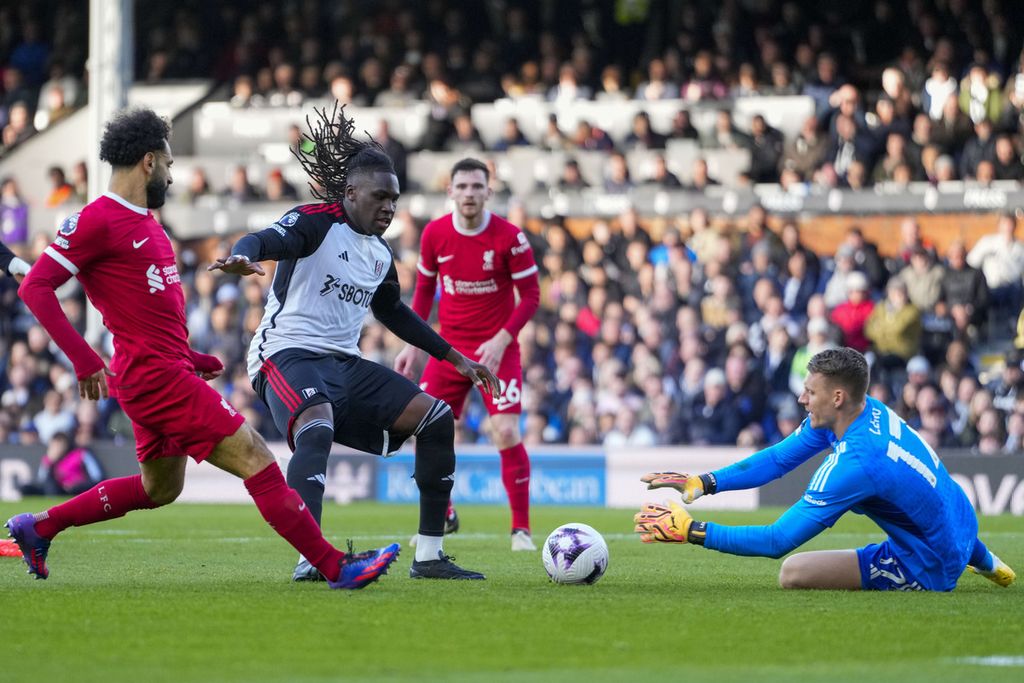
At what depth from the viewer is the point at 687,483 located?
7.77 m

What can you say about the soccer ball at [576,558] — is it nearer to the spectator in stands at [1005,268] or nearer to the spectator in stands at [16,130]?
the spectator in stands at [1005,268]

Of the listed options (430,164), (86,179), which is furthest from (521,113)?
(86,179)

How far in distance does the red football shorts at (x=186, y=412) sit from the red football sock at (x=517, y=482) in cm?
395

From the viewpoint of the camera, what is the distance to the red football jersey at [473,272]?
36.8ft

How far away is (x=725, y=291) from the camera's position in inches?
714

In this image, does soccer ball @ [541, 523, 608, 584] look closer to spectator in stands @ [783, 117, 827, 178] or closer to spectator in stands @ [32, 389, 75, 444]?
spectator in stands @ [783, 117, 827, 178]

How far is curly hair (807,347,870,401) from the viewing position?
7625mm

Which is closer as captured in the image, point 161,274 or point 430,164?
point 161,274

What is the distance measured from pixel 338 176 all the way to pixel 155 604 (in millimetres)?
2739

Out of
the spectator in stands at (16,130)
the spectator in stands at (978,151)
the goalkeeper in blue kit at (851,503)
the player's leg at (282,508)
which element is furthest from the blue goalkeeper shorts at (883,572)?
the spectator in stands at (16,130)

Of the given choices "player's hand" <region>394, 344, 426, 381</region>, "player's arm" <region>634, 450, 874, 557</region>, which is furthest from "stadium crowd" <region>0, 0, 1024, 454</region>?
"player's arm" <region>634, 450, 874, 557</region>

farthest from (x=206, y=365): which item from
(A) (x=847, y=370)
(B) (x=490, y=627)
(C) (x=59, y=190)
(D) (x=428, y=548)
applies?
(C) (x=59, y=190)

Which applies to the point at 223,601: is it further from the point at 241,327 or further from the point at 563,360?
the point at 241,327

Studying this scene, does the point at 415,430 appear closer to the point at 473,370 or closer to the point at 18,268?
the point at 473,370
